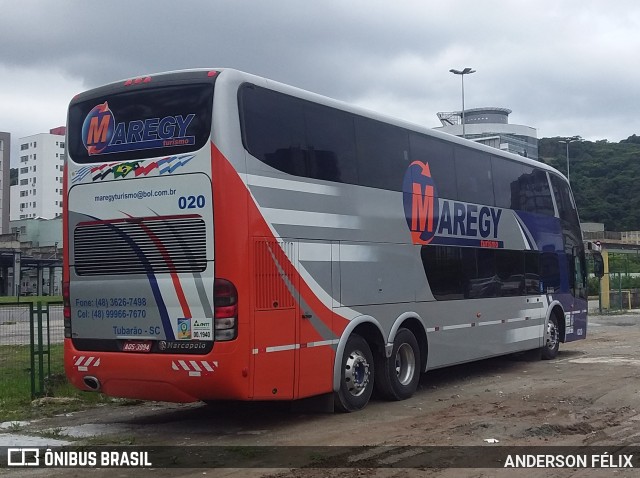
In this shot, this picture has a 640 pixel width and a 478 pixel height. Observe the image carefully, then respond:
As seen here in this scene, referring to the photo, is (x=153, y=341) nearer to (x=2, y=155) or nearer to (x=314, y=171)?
(x=314, y=171)

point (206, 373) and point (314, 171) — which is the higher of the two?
point (314, 171)

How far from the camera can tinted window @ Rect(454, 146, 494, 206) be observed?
1365 cm

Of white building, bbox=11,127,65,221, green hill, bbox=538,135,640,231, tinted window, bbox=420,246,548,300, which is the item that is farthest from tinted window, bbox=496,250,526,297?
white building, bbox=11,127,65,221

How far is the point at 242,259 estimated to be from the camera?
28.8 ft

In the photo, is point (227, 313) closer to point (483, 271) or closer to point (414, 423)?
point (414, 423)

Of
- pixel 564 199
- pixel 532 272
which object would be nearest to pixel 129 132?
pixel 532 272

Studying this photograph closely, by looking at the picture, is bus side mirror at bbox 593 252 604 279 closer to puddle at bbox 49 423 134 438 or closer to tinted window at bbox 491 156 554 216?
tinted window at bbox 491 156 554 216

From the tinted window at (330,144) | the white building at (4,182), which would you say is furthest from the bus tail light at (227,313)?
the white building at (4,182)

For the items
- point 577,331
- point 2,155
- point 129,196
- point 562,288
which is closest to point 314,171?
point 129,196

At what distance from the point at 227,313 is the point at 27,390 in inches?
220

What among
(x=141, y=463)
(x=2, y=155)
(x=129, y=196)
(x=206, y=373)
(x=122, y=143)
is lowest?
(x=141, y=463)

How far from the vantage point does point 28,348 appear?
13.0 metres

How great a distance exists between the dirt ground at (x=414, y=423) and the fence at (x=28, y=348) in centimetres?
158

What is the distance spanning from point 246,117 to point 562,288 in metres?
11.0
